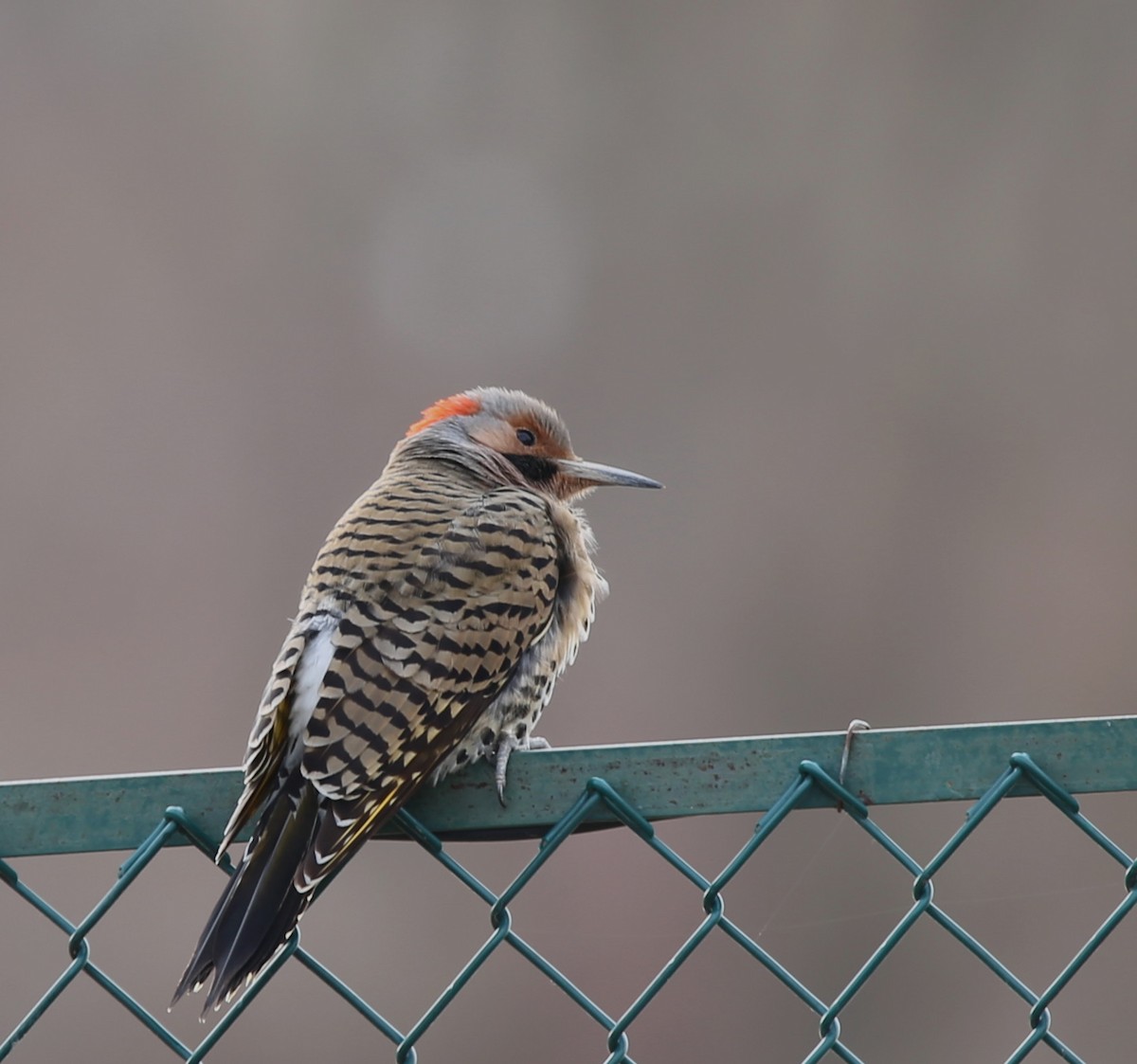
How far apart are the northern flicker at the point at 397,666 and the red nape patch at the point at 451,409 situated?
167mm

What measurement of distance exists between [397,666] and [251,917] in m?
0.57

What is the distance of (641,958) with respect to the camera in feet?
22.9

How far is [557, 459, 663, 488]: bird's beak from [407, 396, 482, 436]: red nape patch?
236 millimetres

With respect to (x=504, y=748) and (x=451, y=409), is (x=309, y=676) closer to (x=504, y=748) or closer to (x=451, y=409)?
(x=504, y=748)

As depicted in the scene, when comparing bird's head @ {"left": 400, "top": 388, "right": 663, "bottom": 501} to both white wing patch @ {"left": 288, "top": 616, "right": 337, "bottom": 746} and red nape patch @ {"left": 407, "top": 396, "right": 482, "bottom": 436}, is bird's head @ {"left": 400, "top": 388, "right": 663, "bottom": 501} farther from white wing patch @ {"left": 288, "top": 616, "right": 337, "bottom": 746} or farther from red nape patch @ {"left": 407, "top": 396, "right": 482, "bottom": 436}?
white wing patch @ {"left": 288, "top": 616, "right": 337, "bottom": 746}

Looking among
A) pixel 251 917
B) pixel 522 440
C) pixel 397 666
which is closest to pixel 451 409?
pixel 522 440

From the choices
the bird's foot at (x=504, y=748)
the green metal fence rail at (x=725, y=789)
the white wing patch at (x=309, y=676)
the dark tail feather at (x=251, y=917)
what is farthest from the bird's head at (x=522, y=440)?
the green metal fence rail at (x=725, y=789)

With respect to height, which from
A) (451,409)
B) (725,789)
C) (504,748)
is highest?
(725,789)

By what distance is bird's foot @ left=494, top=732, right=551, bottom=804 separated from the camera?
171cm

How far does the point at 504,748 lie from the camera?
→ 2.09 metres

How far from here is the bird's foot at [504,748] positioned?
171 cm

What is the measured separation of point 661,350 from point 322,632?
653 centimetres

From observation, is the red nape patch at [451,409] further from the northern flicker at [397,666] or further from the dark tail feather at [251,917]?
the dark tail feather at [251,917]

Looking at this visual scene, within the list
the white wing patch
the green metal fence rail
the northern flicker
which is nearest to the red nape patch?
the northern flicker
